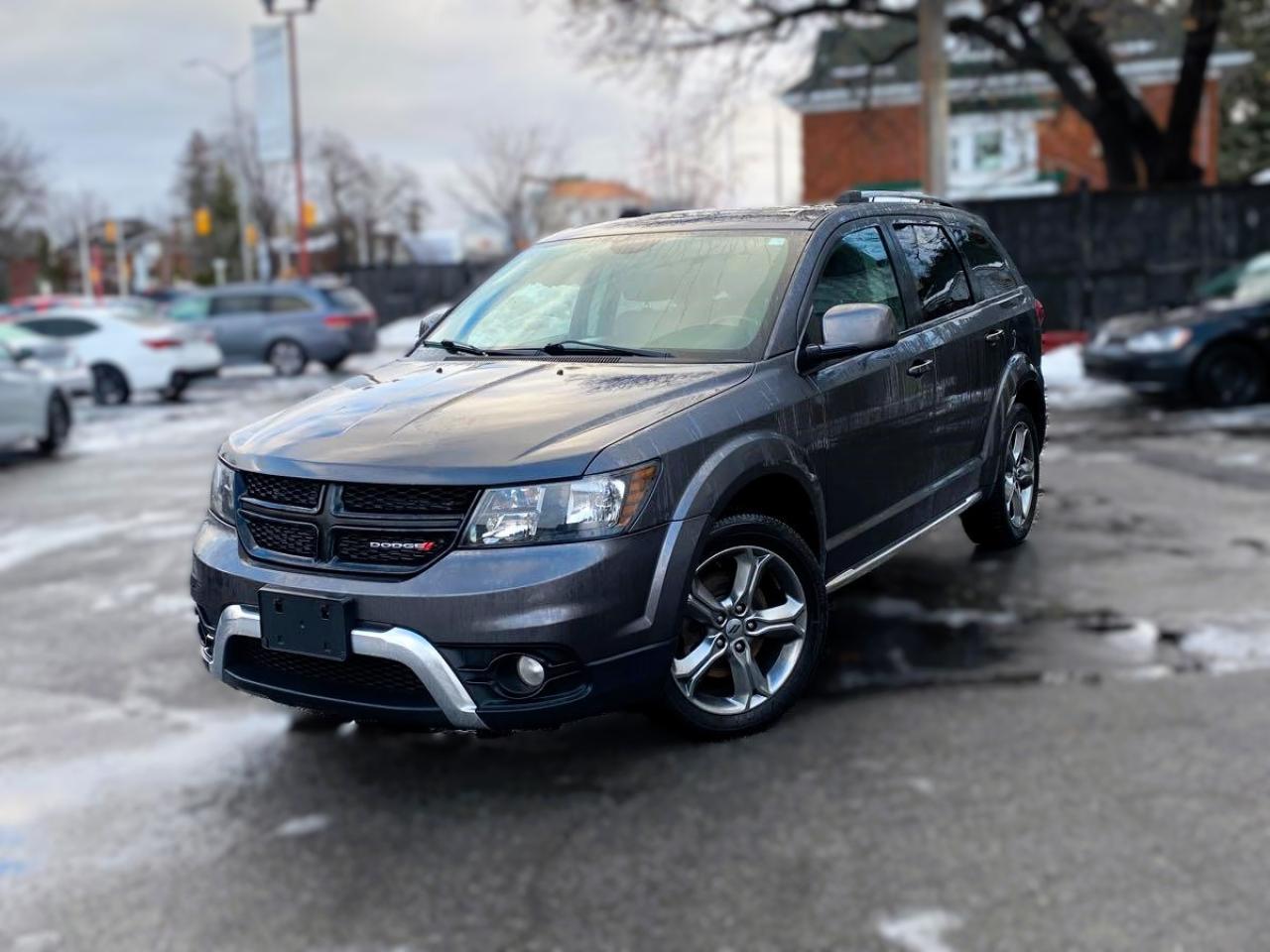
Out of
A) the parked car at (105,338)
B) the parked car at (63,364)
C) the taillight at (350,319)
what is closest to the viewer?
the taillight at (350,319)

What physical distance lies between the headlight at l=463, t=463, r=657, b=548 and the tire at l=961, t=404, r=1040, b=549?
0.55 meters

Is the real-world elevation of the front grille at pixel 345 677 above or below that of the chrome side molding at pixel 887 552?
below

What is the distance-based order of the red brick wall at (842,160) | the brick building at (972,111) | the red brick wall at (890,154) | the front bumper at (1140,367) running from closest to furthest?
the front bumper at (1140,367) → the brick building at (972,111) → the red brick wall at (890,154) → the red brick wall at (842,160)

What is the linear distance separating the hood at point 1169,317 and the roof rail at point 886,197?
0.78 m

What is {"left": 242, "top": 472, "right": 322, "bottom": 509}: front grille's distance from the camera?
1433 mm

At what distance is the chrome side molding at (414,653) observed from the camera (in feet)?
4.60

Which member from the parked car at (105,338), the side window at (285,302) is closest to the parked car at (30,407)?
the parked car at (105,338)

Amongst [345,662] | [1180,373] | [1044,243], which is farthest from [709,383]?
[1180,373]

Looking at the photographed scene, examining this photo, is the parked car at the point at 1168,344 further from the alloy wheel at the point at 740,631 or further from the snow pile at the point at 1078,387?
the alloy wheel at the point at 740,631

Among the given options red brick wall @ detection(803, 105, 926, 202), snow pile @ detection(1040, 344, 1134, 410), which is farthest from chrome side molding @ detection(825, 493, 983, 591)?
red brick wall @ detection(803, 105, 926, 202)

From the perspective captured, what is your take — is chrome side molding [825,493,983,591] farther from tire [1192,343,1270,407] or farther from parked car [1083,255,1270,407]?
tire [1192,343,1270,407]

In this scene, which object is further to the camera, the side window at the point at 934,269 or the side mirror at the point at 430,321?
the side mirror at the point at 430,321

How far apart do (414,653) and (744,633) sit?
0.37 metres

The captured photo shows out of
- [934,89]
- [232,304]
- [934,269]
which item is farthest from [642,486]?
[232,304]
